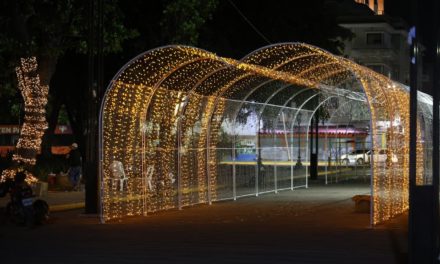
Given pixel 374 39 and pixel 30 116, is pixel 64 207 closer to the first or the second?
pixel 30 116

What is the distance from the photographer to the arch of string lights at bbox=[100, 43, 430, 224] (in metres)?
19.6

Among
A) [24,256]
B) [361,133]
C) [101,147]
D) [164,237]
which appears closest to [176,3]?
[101,147]

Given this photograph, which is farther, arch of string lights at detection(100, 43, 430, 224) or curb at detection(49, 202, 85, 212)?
curb at detection(49, 202, 85, 212)

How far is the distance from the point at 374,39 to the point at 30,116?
5905cm

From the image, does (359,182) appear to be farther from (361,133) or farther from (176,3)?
(176,3)

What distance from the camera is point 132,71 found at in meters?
20.0

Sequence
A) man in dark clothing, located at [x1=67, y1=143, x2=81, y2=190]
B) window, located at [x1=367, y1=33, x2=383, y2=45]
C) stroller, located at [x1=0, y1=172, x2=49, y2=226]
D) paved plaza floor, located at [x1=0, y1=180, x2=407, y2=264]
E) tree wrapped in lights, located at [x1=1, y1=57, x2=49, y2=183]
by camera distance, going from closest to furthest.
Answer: paved plaza floor, located at [x1=0, y1=180, x2=407, y2=264] < stroller, located at [x1=0, y1=172, x2=49, y2=226] < tree wrapped in lights, located at [x1=1, y1=57, x2=49, y2=183] < man in dark clothing, located at [x1=67, y1=143, x2=81, y2=190] < window, located at [x1=367, y1=33, x2=383, y2=45]

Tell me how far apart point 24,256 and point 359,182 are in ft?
89.3

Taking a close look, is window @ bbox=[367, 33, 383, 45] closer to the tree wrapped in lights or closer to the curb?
the tree wrapped in lights

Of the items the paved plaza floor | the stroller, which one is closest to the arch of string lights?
the paved plaza floor

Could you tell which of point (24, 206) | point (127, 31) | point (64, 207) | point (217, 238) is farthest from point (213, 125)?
point (217, 238)

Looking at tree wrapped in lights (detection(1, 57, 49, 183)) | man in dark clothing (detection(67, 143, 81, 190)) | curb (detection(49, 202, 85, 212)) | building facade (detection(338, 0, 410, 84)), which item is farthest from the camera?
building facade (detection(338, 0, 410, 84))

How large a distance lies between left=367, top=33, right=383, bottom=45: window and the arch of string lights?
5579 centimetres

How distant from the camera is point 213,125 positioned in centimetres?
2519
